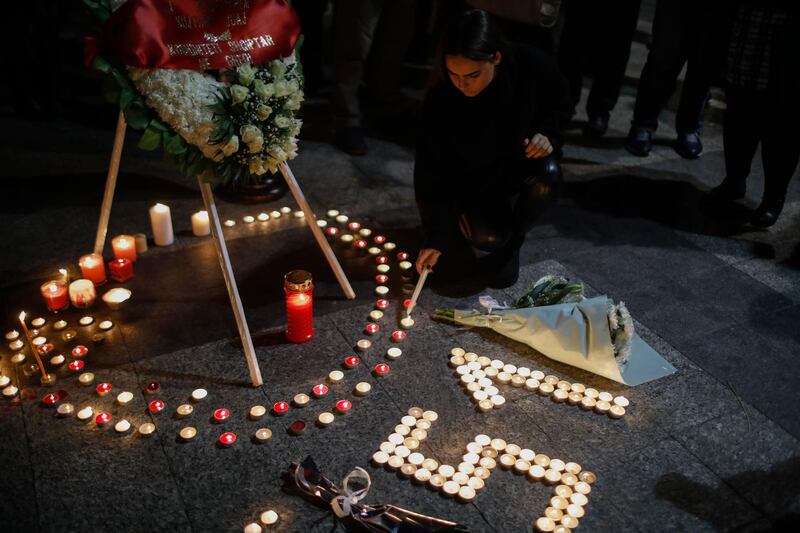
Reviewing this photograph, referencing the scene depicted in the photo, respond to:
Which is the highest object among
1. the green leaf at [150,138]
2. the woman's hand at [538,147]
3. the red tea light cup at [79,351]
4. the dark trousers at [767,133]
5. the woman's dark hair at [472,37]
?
the woman's dark hair at [472,37]

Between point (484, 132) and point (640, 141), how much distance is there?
2.18m

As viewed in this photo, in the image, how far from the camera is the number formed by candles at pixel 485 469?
7.37ft

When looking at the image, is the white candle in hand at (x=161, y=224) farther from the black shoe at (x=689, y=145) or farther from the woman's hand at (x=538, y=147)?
the black shoe at (x=689, y=145)

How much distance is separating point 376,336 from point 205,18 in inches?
54.0

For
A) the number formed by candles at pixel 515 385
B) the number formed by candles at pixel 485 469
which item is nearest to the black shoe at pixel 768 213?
the number formed by candles at pixel 515 385

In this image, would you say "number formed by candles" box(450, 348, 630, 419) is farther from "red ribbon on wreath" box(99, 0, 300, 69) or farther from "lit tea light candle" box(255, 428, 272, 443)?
"red ribbon on wreath" box(99, 0, 300, 69)

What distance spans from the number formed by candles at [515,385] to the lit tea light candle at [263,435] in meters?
0.75

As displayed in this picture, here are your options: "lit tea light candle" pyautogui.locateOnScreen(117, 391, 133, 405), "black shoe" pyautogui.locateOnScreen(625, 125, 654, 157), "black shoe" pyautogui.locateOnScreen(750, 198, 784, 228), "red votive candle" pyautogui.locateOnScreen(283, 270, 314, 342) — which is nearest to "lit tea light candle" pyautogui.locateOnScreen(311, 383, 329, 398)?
"red votive candle" pyautogui.locateOnScreen(283, 270, 314, 342)

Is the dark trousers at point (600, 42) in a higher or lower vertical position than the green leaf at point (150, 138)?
lower

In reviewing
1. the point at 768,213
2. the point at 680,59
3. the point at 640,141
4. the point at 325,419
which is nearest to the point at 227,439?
the point at 325,419

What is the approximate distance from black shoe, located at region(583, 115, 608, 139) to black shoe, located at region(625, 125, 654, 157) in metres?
0.26

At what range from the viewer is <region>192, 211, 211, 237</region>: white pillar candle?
357 cm

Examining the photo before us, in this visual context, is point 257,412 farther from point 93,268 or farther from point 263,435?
point 93,268

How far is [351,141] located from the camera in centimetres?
465
